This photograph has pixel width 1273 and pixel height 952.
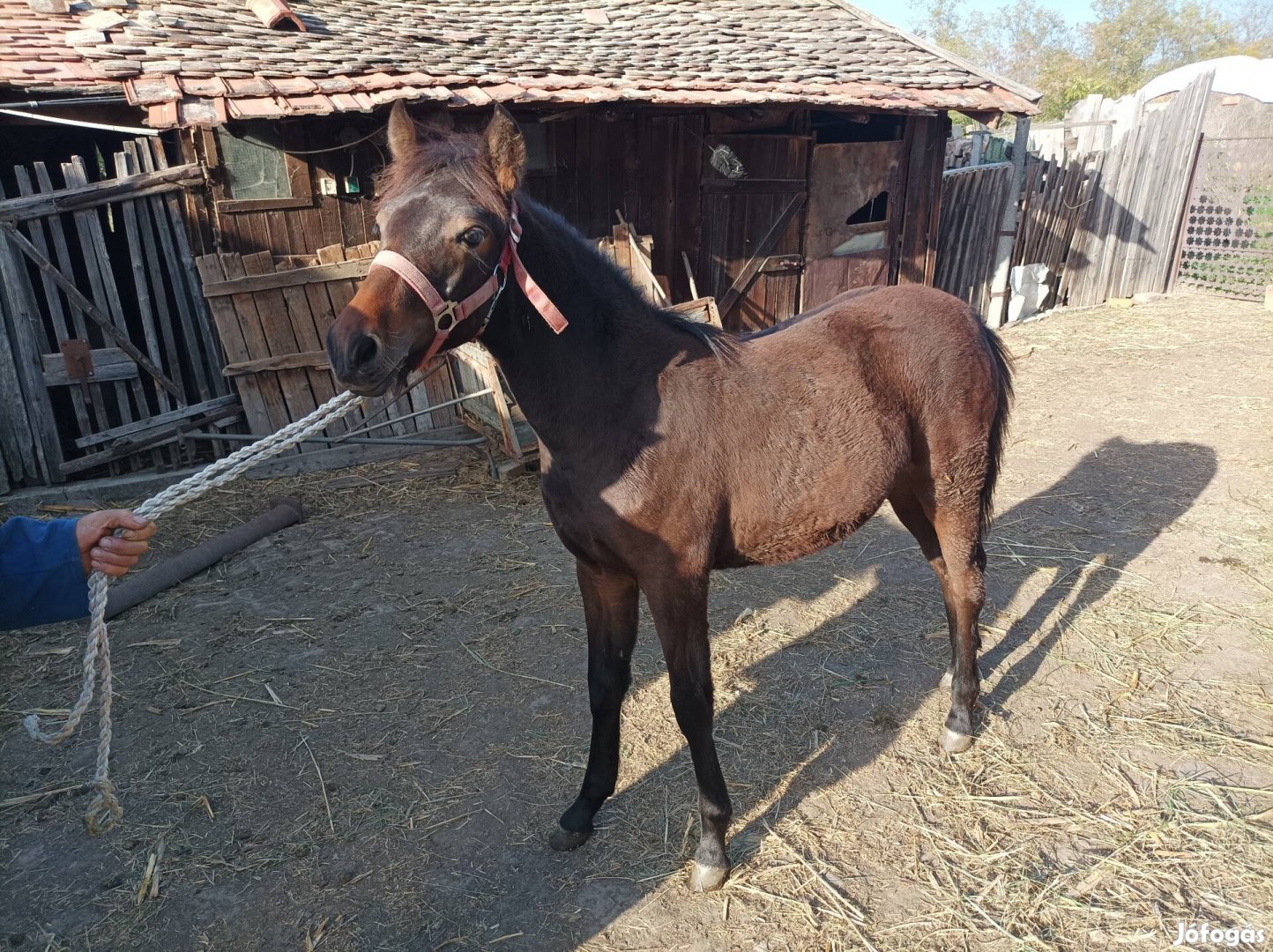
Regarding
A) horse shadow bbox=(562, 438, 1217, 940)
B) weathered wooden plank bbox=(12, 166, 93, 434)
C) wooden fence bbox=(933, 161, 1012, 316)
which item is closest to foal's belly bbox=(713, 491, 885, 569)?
horse shadow bbox=(562, 438, 1217, 940)

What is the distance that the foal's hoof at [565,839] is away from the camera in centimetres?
262

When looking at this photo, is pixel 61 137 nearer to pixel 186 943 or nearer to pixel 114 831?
pixel 114 831

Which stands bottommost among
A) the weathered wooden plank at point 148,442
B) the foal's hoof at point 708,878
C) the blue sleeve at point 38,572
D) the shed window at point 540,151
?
the weathered wooden plank at point 148,442

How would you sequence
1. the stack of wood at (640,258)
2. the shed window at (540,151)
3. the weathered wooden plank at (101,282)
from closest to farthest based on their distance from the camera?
the weathered wooden plank at (101,282)
the stack of wood at (640,258)
the shed window at (540,151)

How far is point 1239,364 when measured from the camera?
8.14m

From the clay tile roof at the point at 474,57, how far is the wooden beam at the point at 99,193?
26.7 inches

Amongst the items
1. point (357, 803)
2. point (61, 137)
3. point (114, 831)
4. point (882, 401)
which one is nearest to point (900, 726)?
point (882, 401)

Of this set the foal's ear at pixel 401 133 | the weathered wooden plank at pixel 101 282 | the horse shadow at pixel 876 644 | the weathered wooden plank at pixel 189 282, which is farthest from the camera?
the weathered wooden plank at pixel 189 282

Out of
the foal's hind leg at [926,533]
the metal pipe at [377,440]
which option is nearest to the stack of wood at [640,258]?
the metal pipe at [377,440]

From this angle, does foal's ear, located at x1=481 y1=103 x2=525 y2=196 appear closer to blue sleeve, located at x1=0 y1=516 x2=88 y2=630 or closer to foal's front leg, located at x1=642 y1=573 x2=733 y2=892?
foal's front leg, located at x1=642 y1=573 x2=733 y2=892

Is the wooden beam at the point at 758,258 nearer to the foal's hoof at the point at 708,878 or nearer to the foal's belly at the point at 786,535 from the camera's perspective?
the foal's belly at the point at 786,535

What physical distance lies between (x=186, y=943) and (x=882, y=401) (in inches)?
112

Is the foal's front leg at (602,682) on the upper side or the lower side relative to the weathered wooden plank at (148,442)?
upper

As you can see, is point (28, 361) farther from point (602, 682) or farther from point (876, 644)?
point (876, 644)
